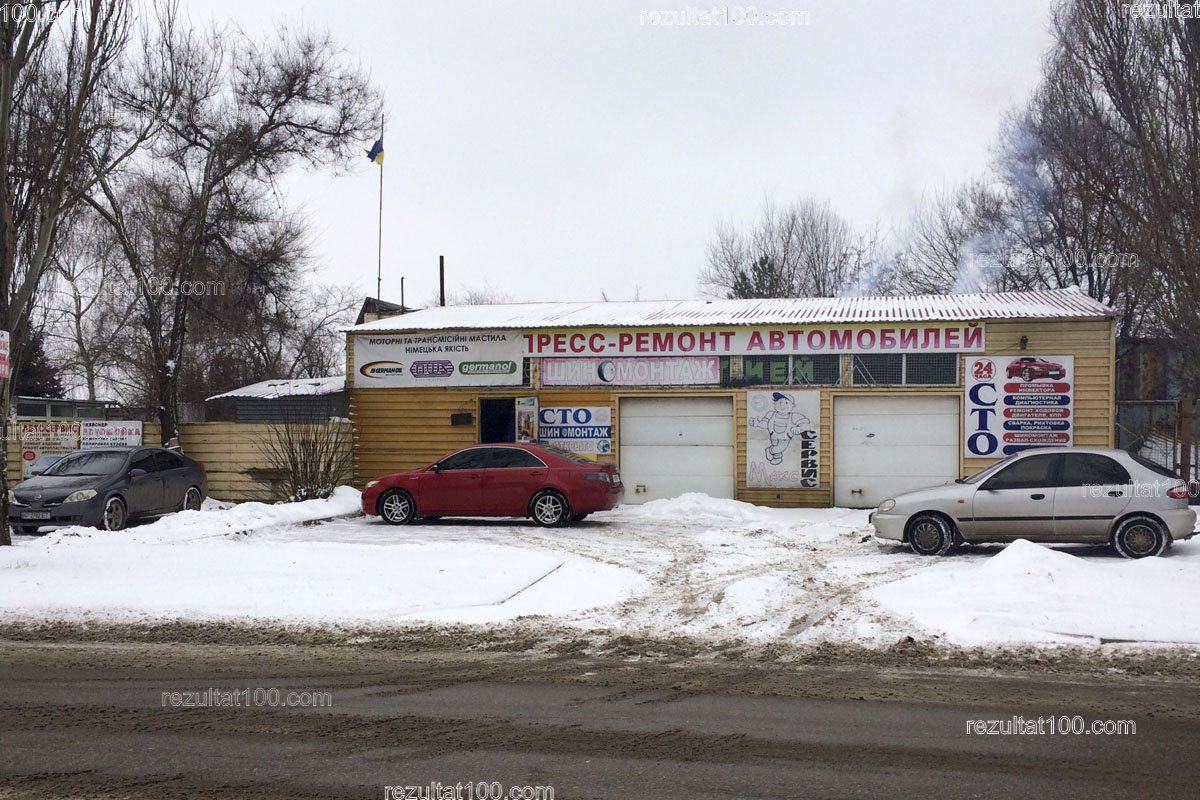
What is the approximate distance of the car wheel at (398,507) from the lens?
17078 mm

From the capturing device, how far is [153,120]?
22.6m

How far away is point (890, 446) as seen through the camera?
65.1 ft

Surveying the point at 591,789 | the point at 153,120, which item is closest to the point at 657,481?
the point at 153,120

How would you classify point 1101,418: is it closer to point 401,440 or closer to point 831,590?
point 831,590

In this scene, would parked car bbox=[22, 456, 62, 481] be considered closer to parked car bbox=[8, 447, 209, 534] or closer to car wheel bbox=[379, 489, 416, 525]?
parked car bbox=[8, 447, 209, 534]

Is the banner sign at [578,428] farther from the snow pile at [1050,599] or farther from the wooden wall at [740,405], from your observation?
the snow pile at [1050,599]

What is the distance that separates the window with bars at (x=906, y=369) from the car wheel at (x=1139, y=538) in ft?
24.4

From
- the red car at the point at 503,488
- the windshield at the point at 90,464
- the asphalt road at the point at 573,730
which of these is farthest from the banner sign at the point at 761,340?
the asphalt road at the point at 573,730

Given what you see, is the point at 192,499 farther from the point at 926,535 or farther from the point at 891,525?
the point at 926,535

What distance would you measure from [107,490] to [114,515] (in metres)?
0.44

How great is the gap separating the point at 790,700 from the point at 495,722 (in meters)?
1.97

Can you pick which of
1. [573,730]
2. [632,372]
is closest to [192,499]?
[632,372]


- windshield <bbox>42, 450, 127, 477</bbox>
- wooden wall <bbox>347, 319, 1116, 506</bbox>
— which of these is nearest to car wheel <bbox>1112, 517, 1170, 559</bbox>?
wooden wall <bbox>347, 319, 1116, 506</bbox>

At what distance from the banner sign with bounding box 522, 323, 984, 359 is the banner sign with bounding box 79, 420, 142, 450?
8.48m
